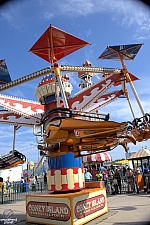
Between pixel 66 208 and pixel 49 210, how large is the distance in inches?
27.0

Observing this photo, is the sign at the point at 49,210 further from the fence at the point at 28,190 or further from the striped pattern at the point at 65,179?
the fence at the point at 28,190

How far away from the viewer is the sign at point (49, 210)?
608 cm

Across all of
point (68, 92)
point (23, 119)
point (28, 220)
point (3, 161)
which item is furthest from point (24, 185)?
point (28, 220)

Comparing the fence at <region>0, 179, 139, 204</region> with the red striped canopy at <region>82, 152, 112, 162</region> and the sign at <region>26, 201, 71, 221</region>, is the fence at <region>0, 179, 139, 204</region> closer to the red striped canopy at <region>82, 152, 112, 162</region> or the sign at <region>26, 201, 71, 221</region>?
the sign at <region>26, 201, 71, 221</region>

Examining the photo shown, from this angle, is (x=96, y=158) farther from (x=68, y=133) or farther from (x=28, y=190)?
(x=68, y=133)

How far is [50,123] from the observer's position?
491 cm

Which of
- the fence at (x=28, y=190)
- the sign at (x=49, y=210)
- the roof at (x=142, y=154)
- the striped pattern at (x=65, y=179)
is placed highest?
the roof at (x=142, y=154)

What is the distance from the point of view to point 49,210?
21.2ft

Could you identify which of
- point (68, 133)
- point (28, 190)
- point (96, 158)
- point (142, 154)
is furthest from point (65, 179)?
point (96, 158)

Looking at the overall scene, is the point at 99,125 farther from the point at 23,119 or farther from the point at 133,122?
the point at 23,119

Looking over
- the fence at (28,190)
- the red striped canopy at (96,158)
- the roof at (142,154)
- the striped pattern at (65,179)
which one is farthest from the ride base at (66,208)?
the red striped canopy at (96,158)

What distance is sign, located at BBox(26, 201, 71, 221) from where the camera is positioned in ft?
19.9

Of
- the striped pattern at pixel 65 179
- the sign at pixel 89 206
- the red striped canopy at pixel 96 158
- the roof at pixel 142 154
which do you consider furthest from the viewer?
the red striped canopy at pixel 96 158

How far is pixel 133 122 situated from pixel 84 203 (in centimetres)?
283
